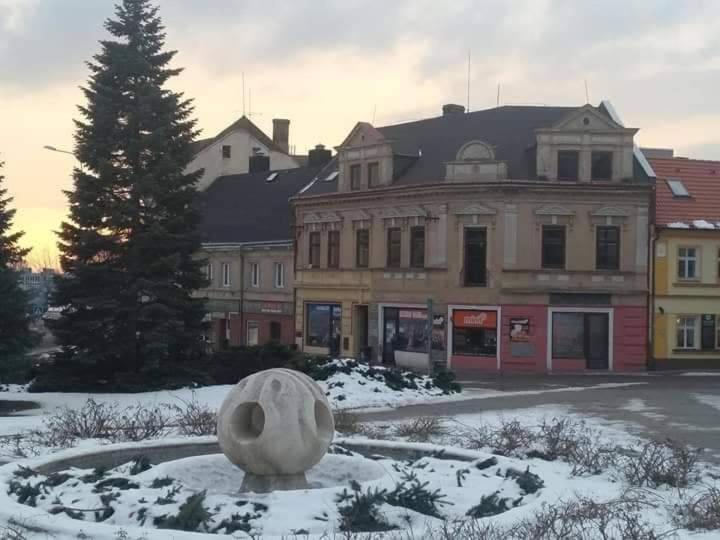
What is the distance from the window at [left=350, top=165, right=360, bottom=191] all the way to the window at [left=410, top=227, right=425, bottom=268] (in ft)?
13.9

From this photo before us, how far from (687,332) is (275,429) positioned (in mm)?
32380

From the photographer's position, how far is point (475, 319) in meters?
39.8

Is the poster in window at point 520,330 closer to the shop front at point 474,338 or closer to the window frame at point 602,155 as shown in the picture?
the shop front at point 474,338

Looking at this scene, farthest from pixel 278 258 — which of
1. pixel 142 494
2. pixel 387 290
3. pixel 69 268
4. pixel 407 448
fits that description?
pixel 142 494

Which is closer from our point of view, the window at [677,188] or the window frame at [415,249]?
the window frame at [415,249]

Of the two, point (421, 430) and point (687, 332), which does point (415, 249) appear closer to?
point (687, 332)

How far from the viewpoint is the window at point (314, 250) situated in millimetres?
46188

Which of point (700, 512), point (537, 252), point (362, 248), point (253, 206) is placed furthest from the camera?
point (253, 206)

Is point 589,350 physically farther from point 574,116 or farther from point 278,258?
point 278,258

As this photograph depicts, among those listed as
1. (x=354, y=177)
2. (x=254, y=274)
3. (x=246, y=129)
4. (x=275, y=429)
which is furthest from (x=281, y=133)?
(x=275, y=429)

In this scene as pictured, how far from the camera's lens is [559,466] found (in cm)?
1354

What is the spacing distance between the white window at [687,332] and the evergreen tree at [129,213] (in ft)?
67.8

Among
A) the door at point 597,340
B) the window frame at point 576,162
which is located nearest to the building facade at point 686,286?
the door at point 597,340

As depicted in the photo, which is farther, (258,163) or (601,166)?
(258,163)
